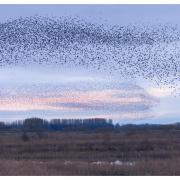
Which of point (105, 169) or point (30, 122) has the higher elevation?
point (30, 122)

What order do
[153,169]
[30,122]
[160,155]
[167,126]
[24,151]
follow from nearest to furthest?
[153,169] → [160,155] → [24,151] → [30,122] → [167,126]

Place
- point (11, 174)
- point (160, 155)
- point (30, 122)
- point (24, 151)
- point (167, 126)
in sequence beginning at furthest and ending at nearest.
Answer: point (167, 126), point (30, 122), point (24, 151), point (160, 155), point (11, 174)

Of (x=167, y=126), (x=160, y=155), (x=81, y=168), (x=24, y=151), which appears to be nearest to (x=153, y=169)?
(x=81, y=168)

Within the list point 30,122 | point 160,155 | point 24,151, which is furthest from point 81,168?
point 30,122

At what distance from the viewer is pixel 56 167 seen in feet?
69.2

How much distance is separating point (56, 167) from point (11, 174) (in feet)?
11.0

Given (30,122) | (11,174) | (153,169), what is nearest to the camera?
(11,174)

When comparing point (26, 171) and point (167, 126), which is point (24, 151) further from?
point (167, 126)

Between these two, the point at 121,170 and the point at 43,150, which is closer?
the point at 121,170

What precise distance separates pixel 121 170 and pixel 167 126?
2910 inches

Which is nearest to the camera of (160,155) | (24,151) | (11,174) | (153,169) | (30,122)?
(11,174)

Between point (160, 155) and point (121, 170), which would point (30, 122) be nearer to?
point (160, 155)

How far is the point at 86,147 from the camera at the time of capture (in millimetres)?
38094

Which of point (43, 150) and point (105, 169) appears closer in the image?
point (105, 169)
